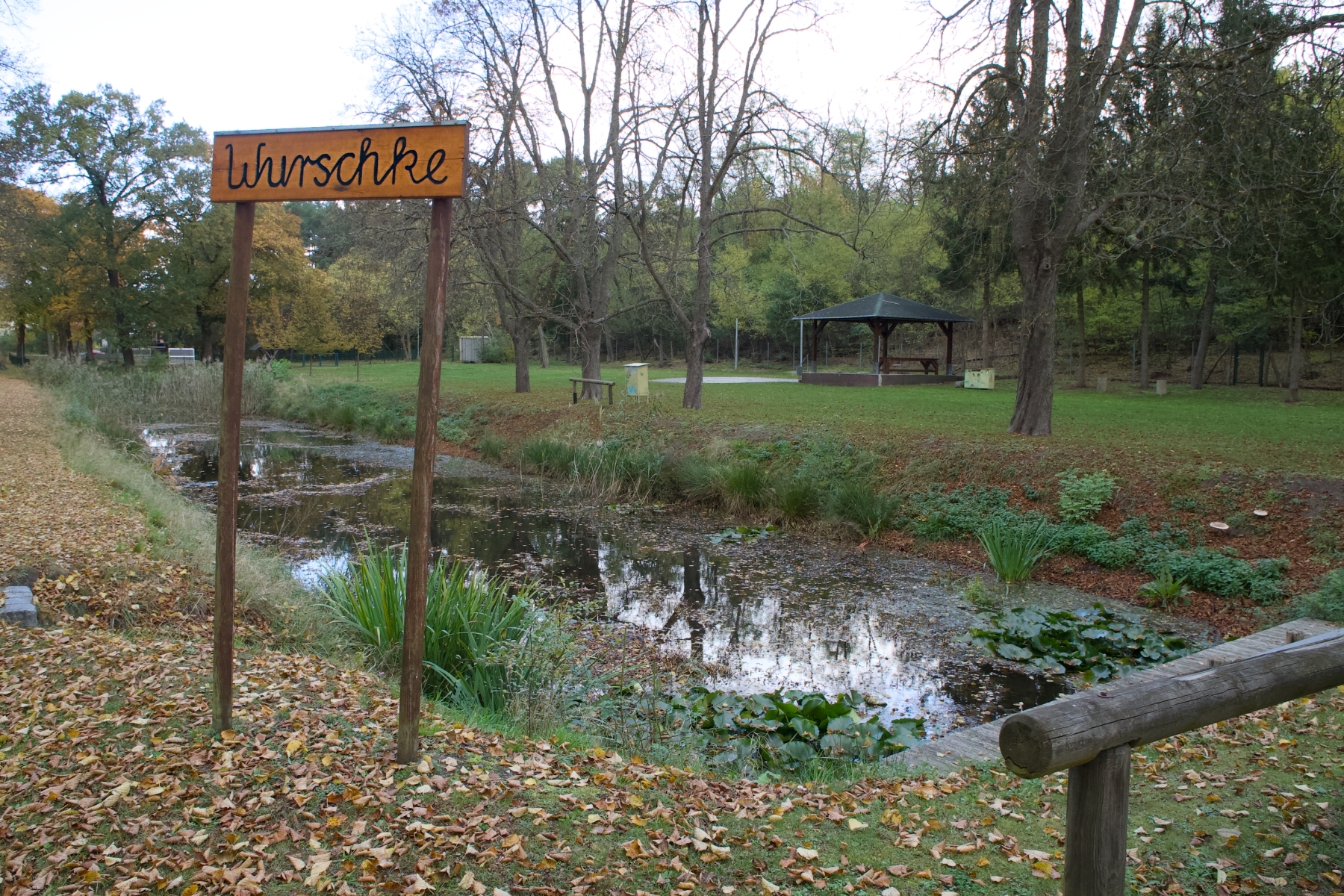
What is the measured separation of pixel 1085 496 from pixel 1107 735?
891cm

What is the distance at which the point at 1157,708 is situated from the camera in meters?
2.55

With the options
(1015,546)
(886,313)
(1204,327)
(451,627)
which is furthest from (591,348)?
(1204,327)

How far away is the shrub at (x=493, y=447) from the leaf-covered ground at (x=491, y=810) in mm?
13716

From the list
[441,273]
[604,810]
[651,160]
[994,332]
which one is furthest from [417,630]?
[994,332]

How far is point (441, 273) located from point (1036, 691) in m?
5.47

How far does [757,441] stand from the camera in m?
15.2

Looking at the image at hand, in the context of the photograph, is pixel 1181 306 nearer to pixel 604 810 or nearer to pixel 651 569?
pixel 651 569

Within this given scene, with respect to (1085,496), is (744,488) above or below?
below

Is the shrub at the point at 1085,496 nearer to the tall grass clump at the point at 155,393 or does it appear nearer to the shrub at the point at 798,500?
the shrub at the point at 798,500

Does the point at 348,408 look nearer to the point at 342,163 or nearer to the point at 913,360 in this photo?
the point at 913,360

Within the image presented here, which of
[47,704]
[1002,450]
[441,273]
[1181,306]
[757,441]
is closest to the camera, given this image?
[441,273]

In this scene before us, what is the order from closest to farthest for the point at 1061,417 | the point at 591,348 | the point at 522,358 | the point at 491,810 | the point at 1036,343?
the point at 491,810, the point at 1036,343, the point at 1061,417, the point at 591,348, the point at 522,358

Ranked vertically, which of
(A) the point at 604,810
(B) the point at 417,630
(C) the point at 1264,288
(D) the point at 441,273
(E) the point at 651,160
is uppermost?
(E) the point at 651,160

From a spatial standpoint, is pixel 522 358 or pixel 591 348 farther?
pixel 522 358
